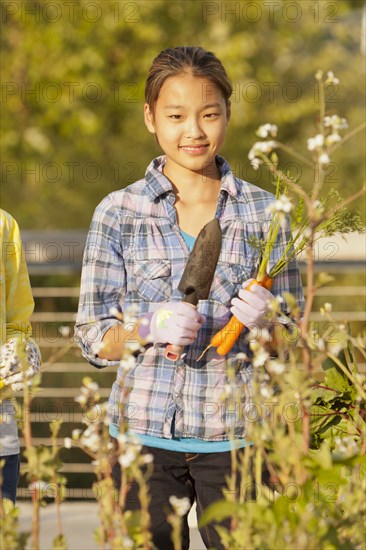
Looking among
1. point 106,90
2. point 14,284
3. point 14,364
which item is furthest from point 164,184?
point 106,90

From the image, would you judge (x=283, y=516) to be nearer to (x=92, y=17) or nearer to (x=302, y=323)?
(x=302, y=323)

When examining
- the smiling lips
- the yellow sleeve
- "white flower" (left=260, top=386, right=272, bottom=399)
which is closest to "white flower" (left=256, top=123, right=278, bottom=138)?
"white flower" (left=260, top=386, right=272, bottom=399)

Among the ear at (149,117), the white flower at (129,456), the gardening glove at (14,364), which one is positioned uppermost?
the ear at (149,117)

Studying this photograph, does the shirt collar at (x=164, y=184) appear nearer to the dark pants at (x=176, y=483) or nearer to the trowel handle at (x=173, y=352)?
the trowel handle at (x=173, y=352)

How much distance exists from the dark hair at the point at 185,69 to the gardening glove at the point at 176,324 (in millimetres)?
613

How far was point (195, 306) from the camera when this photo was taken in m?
2.73

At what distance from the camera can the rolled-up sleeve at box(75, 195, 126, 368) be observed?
289 cm

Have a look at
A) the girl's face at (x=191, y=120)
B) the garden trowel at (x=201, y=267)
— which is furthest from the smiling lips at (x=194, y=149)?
the garden trowel at (x=201, y=267)

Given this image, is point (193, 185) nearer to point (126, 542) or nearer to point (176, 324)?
point (176, 324)

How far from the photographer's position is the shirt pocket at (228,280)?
9.49ft

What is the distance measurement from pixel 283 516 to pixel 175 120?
1.27 m

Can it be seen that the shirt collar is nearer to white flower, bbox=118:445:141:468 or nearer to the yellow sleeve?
the yellow sleeve

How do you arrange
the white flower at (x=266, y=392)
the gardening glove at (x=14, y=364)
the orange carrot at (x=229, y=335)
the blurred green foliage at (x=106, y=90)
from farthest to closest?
the blurred green foliage at (x=106, y=90)
the orange carrot at (x=229, y=335)
the gardening glove at (x=14, y=364)
the white flower at (x=266, y=392)

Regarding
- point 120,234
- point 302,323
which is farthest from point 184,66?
point 302,323
